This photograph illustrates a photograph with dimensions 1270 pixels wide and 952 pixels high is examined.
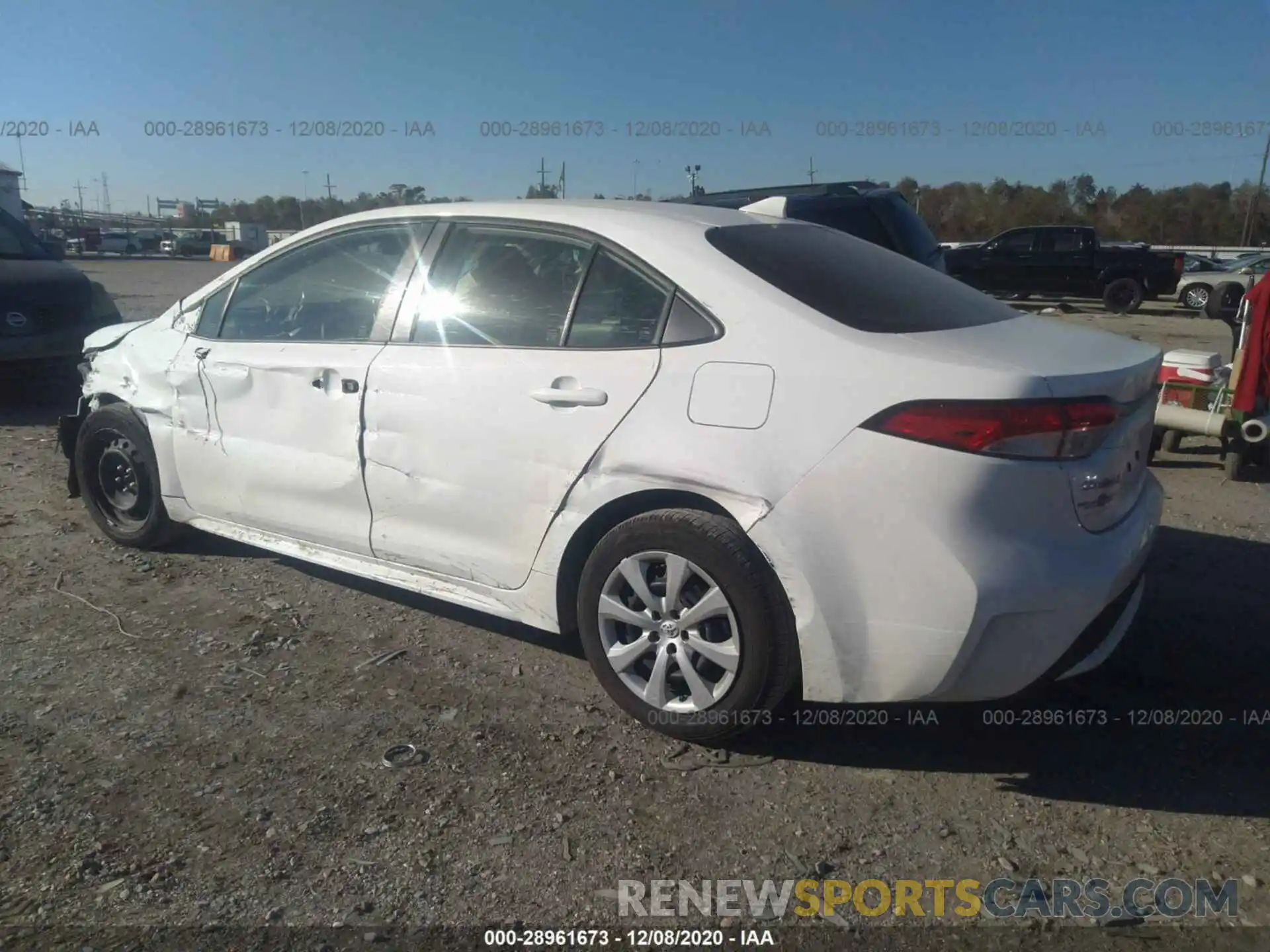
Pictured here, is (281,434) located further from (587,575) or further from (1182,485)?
(1182,485)

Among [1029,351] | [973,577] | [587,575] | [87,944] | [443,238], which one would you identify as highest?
[443,238]

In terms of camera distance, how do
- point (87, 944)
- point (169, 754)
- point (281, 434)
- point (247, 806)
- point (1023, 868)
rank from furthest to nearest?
point (281, 434) < point (169, 754) < point (247, 806) < point (1023, 868) < point (87, 944)

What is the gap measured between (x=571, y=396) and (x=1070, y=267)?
810 inches

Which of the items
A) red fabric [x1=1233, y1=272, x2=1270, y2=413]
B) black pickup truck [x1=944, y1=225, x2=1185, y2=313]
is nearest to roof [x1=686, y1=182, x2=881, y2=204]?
red fabric [x1=1233, y1=272, x2=1270, y2=413]

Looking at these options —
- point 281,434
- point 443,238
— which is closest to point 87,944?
point 281,434

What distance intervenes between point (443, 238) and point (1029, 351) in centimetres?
206

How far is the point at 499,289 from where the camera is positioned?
3.42 meters

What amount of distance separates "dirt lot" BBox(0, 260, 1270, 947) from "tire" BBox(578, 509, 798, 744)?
159mm

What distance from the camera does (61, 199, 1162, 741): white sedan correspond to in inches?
101

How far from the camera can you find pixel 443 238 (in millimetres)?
3602

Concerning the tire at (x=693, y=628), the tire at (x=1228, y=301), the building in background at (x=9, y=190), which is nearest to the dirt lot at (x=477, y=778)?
the tire at (x=693, y=628)

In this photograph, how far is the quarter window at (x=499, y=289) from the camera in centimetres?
329

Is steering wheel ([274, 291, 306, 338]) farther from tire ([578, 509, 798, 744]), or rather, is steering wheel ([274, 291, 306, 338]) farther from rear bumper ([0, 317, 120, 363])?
rear bumper ([0, 317, 120, 363])

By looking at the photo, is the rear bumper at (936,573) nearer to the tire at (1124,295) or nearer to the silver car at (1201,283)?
the tire at (1124,295)
